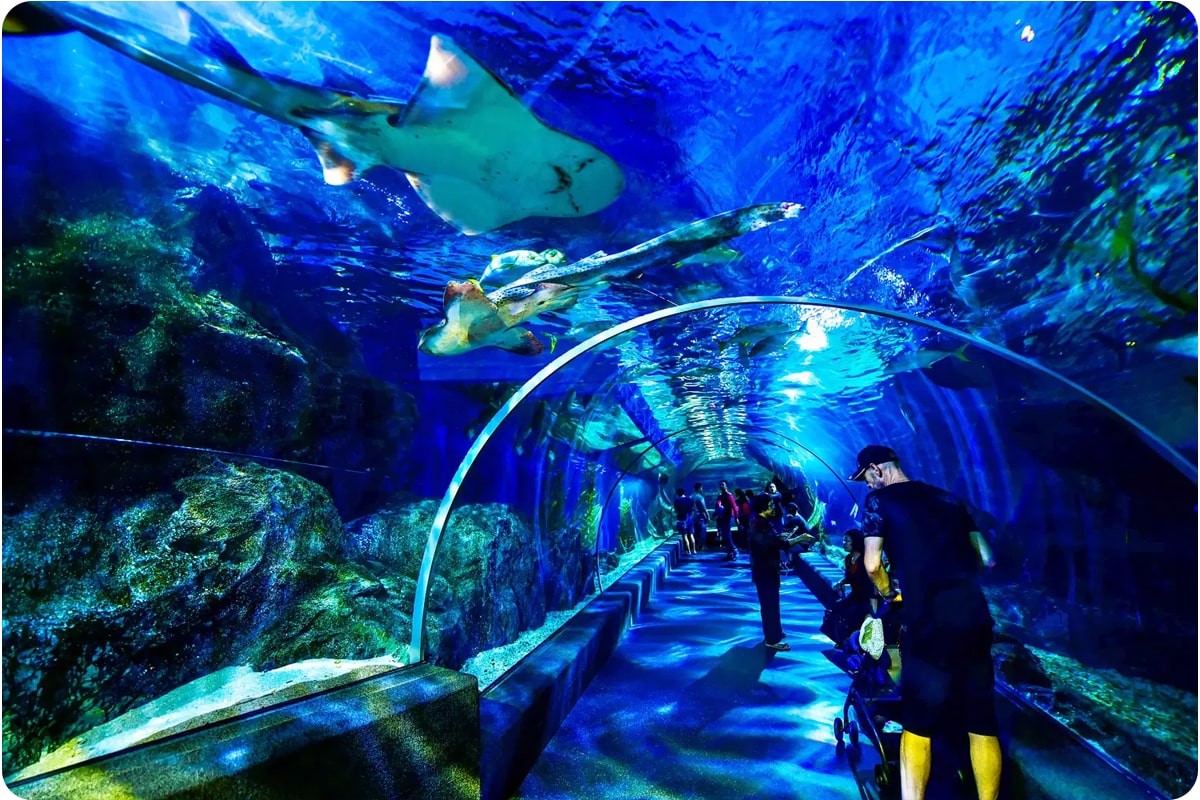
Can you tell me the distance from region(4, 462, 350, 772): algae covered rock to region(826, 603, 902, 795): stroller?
179 inches

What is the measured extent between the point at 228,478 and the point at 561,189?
12.9 ft

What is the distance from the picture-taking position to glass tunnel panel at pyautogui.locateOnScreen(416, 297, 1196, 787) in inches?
209

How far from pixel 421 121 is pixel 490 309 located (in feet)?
6.53

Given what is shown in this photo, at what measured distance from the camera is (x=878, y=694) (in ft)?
12.1

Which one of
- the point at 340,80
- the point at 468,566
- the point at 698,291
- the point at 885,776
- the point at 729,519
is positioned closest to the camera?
the point at 340,80

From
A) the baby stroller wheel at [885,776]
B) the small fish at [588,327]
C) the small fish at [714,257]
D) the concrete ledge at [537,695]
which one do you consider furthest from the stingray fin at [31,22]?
the baby stroller wheel at [885,776]

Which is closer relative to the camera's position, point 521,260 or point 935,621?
point 935,621

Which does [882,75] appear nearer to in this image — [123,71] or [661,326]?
[661,326]

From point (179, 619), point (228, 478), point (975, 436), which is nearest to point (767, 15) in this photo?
point (228, 478)

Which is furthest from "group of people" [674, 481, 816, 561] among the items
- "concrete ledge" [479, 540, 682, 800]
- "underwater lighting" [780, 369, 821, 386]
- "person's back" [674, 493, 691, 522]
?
"concrete ledge" [479, 540, 682, 800]

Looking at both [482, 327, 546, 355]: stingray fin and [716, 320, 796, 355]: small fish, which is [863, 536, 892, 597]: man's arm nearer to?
[482, 327, 546, 355]: stingray fin

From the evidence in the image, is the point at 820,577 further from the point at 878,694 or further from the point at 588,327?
the point at 588,327

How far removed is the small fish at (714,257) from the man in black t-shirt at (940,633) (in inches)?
109

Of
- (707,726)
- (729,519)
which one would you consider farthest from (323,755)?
(729,519)
